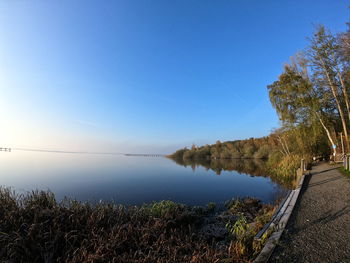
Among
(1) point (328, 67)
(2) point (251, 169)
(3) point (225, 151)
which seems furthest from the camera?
(3) point (225, 151)

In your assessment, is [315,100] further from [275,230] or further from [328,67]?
[275,230]

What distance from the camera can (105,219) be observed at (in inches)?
174

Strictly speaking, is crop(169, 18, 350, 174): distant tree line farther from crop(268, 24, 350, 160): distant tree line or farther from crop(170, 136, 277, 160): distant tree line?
crop(170, 136, 277, 160): distant tree line

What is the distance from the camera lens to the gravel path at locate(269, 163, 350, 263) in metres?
2.76

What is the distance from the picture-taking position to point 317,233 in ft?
11.5

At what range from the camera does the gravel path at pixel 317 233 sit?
276 centimetres

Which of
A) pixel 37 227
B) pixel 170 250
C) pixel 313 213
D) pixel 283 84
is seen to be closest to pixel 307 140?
pixel 283 84

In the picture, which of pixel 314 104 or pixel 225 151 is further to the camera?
pixel 225 151

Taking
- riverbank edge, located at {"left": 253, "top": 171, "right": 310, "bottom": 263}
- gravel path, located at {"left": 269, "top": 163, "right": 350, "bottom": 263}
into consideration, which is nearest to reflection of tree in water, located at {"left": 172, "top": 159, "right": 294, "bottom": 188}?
gravel path, located at {"left": 269, "top": 163, "right": 350, "bottom": 263}

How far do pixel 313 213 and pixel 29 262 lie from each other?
6103 millimetres

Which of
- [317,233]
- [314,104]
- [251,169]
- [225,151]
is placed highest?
[314,104]

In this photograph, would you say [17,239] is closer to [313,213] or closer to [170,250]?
[170,250]

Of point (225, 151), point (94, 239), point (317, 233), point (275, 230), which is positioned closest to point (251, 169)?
point (317, 233)

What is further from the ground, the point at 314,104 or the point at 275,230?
the point at 314,104
